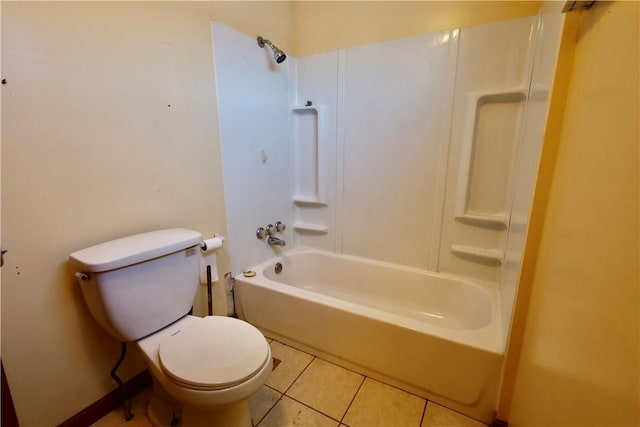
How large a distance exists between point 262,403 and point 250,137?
1478 millimetres

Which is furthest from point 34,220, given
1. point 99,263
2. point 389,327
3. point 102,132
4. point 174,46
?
point 389,327

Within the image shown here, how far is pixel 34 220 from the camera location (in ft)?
3.13

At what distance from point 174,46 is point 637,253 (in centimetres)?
170

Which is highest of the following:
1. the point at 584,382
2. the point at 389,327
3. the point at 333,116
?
the point at 333,116

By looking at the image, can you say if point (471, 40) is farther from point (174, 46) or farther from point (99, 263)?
point (99, 263)

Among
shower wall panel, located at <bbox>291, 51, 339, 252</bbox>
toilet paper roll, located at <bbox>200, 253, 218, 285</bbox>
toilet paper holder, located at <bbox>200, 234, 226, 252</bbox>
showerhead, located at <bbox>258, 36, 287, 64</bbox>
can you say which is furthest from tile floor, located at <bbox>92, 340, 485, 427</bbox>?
showerhead, located at <bbox>258, 36, 287, 64</bbox>

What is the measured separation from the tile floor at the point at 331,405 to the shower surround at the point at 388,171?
72mm

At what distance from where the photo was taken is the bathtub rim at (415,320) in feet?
3.84

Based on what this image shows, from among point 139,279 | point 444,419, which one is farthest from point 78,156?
point 444,419

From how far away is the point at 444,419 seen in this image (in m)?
1.22

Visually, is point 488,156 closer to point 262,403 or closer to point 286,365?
point 286,365

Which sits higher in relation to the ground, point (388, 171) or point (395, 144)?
point (395, 144)

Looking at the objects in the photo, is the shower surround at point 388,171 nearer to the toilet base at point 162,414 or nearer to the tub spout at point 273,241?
the tub spout at point 273,241

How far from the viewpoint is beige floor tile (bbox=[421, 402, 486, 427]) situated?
1.20 meters
